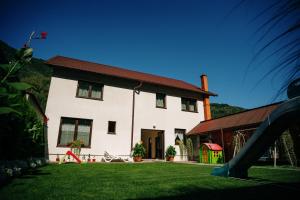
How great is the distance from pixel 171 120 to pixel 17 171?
1208 centimetres

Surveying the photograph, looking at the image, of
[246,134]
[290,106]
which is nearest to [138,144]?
[246,134]

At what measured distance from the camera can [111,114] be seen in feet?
43.8

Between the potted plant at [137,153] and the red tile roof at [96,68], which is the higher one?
the red tile roof at [96,68]

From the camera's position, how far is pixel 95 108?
1290 centimetres

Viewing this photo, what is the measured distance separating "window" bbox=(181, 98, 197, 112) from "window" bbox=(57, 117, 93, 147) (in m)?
8.24

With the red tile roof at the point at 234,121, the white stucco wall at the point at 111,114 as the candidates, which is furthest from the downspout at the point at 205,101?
the white stucco wall at the point at 111,114

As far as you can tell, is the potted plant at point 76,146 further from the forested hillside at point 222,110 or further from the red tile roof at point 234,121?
the forested hillside at point 222,110

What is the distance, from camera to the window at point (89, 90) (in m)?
13.0

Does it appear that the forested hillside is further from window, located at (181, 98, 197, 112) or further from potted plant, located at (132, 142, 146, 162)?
potted plant, located at (132, 142, 146, 162)

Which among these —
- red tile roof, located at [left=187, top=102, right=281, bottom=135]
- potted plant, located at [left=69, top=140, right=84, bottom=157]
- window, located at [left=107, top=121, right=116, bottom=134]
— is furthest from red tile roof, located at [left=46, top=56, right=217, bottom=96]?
potted plant, located at [left=69, top=140, right=84, bottom=157]

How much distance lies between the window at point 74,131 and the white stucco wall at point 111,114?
0.90ft

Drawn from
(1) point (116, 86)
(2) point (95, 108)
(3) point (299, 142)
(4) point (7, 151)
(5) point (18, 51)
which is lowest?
(4) point (7, 151)

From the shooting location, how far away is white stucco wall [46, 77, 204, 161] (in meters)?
11.8

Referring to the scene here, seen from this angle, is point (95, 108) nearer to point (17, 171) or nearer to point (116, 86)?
point (116, 86)
